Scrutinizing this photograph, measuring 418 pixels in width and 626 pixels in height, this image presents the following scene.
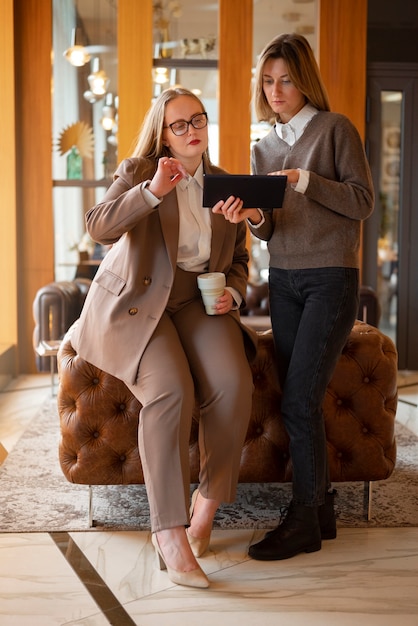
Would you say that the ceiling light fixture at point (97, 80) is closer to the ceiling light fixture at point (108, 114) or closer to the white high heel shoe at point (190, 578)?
the ceiling light fixture at point (108, 114)

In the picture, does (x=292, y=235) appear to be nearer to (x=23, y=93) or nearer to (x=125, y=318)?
(x=125, y=318)

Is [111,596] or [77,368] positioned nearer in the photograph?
[111,596]

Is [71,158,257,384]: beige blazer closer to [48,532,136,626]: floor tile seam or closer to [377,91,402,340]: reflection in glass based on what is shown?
[48,532,136,626]: floor tile seam

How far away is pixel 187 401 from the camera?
2.44 meters

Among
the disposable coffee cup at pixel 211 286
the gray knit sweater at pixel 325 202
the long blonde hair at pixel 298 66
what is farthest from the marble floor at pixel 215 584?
the long blonde hair at pixel 298 66

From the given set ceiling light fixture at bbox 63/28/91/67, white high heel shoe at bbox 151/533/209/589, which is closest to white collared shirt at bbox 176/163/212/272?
white high heel shoe at bbox 151/533/209/589

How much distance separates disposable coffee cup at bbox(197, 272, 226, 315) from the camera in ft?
8.45

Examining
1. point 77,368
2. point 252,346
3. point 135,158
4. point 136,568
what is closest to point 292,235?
point 252,346

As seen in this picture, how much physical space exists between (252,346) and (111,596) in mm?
925

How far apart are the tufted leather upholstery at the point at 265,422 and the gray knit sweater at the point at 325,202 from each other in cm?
43

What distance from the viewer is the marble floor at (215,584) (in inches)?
85.7

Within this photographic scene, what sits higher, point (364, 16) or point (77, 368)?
point (364, 16)

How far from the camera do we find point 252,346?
8.98 ft

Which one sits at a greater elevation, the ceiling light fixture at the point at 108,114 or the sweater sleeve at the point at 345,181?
the ceiling light fixture at the point at 108,114
